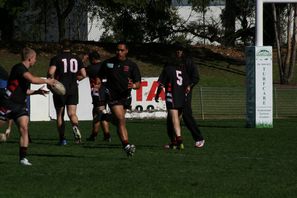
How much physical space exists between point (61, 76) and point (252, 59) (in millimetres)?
8731

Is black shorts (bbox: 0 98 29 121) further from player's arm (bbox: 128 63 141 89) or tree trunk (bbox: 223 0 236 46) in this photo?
tree trunk (bbox: 223 0 236 46)

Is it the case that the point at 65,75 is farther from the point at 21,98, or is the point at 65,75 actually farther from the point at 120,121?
the point at 21,98

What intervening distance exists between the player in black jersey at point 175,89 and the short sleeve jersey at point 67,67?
196 centimetres

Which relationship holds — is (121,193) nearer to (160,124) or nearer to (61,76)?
(61,76)

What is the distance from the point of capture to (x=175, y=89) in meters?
17.2

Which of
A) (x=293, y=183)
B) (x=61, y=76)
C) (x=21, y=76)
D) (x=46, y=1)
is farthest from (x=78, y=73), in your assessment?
(x=46, y=1)

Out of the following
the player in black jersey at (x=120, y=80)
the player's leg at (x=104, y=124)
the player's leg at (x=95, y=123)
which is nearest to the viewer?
the player in black jersey at (x=120, y=80)

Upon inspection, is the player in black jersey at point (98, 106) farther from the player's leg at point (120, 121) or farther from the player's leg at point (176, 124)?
the player's leg at point (120, 121)

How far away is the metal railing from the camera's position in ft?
113

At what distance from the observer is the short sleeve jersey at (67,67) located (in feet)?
60.2

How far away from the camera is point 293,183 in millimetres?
11867

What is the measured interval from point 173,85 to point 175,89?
0.28ft

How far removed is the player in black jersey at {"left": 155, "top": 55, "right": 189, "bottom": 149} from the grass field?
0.48 m

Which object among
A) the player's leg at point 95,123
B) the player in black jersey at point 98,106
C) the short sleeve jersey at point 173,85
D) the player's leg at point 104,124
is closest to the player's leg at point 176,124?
the short sleeve jersey at point 173,85
